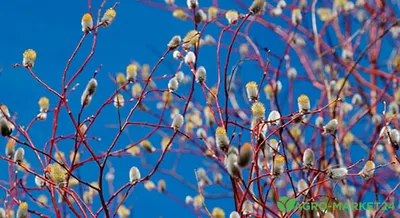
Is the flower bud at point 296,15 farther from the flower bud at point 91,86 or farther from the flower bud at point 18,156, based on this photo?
the flower bud at point 18,156

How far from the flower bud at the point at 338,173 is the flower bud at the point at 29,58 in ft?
2.07

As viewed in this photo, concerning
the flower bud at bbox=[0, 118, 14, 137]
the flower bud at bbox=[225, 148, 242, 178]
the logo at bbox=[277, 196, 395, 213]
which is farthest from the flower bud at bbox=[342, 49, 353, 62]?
the flower bud at bbox=[0, 118, 14, 137]

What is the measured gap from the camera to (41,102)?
1346 millimetres

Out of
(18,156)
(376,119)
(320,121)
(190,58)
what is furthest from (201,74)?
(376,119)

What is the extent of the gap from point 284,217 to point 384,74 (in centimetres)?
151

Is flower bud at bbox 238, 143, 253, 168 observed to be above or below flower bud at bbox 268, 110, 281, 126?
below

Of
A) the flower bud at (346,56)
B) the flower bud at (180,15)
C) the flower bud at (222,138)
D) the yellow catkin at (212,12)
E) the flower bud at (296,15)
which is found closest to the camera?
the flower bud at (222,138)

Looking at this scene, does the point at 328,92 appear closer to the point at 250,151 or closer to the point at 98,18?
the point at 98,18

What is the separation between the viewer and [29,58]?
1201 millimetres

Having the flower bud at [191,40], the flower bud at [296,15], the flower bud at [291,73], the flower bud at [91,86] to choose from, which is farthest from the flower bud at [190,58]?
the flower bud at [291,73]

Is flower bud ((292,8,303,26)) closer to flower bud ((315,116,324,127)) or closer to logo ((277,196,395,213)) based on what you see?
flower bud ((315,116,324,127))

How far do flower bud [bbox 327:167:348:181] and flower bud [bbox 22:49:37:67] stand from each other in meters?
0.63

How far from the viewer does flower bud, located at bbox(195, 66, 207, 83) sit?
1.31m

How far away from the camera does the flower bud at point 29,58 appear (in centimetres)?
120
